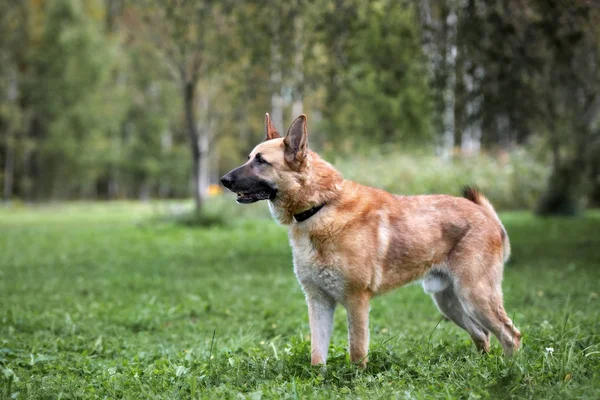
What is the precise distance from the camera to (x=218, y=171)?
55.9m

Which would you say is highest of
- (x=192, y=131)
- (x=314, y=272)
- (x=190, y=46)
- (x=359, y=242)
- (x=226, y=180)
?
(x=190, y=46)

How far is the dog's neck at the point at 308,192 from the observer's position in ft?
15.0

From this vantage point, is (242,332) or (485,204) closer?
(485,204)

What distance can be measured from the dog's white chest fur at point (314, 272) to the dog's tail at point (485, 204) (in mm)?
1505

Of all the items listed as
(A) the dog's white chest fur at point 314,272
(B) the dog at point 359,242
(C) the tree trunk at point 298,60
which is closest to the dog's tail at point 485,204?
(B) the dog at point 359,242

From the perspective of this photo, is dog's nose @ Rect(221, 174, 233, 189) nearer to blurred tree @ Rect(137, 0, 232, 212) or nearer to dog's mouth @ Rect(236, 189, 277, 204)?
dog's mouth @ Rect(236, 189, 277, 204)

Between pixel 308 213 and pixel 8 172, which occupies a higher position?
pixel 308 213

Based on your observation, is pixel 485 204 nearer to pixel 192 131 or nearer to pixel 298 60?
pixel 298 60

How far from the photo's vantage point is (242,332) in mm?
6332

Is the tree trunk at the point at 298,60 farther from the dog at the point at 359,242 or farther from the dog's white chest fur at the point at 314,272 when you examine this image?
the dog's white chest fur at the point at 314,272

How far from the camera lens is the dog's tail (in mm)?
4945

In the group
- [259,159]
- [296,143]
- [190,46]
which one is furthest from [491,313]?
[190,46]

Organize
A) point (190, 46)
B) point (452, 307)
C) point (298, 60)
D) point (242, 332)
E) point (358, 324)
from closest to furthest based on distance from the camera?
1. point (358, 324)
2. point (452, 307)
3. point (242, 332)
4. point (298, 60)
5. point (190, 46)

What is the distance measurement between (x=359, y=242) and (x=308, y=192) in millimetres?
553
